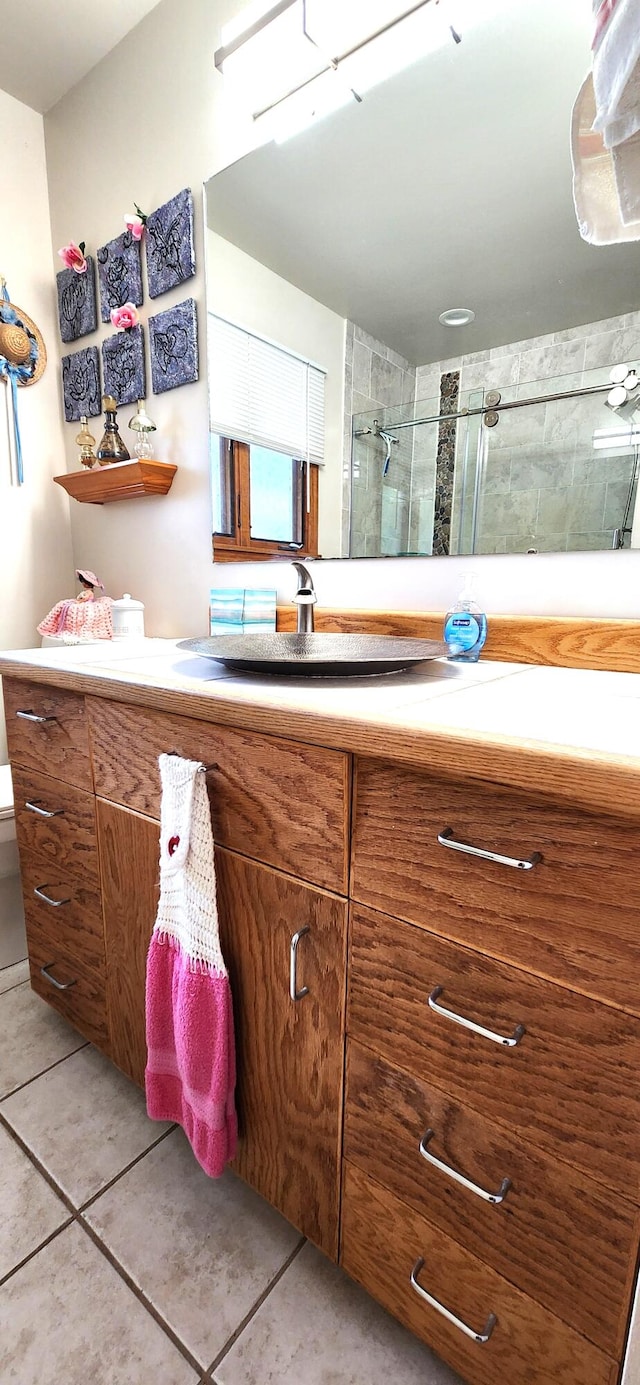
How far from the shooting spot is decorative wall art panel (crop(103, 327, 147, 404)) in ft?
4.92

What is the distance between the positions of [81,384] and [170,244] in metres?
0.54

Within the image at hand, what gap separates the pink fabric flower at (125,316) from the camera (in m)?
1.45

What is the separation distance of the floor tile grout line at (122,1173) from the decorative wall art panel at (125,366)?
1.72m

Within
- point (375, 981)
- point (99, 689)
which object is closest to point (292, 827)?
point (375, 981)

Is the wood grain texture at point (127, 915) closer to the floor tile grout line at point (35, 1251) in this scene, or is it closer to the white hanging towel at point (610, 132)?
the floor tile grout line at point (35, 1251)

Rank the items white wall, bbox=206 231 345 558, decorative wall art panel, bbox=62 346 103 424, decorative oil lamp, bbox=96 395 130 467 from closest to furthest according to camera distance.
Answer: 1. white wall, bbox=206 231 345 558
2. decorative oil lamp, bbox=96 395 130 467
3. decorative wall art panel, bbox=62 346 103 424

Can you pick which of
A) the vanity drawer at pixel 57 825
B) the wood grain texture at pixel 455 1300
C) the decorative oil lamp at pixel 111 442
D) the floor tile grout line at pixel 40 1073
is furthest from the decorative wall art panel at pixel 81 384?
the wood grain texture at pixel 455 1300

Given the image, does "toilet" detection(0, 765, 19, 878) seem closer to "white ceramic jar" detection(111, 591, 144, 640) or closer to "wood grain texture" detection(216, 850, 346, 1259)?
"white ceramic jar" detection(111, 591, 144, 640)

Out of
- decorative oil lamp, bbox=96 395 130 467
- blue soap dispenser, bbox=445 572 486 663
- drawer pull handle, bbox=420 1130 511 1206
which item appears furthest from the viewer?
decorative oil lamp, bbox=96 395 130 467

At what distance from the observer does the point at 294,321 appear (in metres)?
1.18

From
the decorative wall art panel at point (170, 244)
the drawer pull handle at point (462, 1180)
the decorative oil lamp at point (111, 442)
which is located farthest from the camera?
the decorative oil lamp at point (111, 442)

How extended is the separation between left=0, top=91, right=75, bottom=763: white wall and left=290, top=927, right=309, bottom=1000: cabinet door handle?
153 cm

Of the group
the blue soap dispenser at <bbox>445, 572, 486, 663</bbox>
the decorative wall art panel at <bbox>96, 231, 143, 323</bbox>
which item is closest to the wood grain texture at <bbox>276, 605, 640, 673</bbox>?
the blue soap dispenser at <bbox>445, 572, 486, 663</bbox>

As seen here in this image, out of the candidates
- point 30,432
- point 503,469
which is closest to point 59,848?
point 503,469
